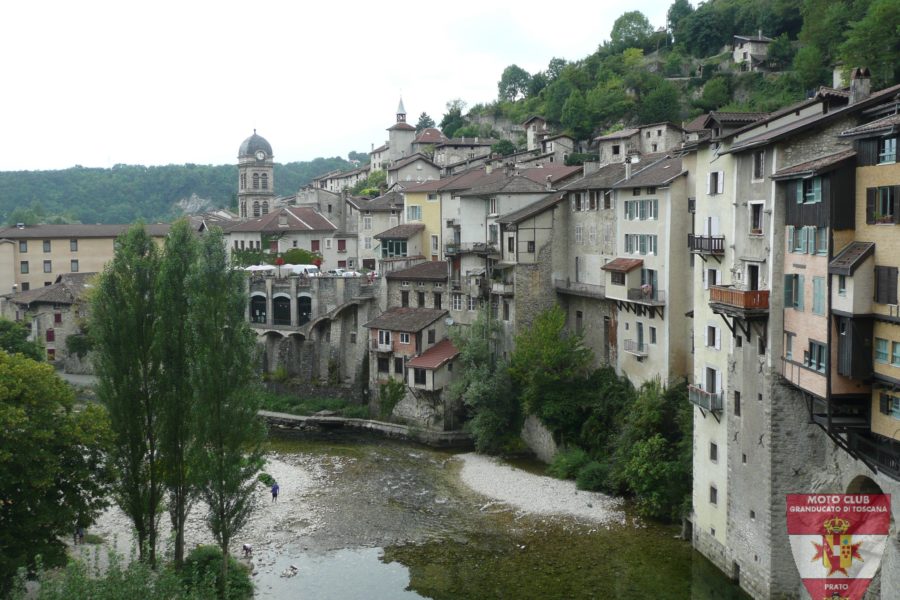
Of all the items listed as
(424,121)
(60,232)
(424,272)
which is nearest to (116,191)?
(424,121)

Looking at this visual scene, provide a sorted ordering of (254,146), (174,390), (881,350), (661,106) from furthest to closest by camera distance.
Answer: (254,146) → (661,106) → (174,390) → (881,350)

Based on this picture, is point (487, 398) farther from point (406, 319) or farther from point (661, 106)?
point (661, 106)

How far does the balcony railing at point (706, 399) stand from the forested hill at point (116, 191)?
134 metres

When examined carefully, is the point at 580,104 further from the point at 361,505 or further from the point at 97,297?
the point at 97,297

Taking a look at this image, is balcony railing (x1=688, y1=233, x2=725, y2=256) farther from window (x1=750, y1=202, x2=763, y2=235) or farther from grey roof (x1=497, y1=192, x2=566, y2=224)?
grey roof (x1=497, y1=192, x2=566, y2=224)

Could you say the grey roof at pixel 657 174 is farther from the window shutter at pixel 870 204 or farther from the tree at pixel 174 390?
the tree at pixel 174 390

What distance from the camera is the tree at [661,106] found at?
8900 centimetres

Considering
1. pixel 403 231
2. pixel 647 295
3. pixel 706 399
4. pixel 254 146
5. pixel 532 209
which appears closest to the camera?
pixel 706 399

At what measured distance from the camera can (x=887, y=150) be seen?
19688 millimetres

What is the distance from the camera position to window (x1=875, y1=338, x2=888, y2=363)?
19.9 m

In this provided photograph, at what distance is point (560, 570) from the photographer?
95.5ft

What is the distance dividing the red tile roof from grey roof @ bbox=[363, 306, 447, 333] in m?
1.38

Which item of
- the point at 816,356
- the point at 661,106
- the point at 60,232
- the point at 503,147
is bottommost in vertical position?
the point at 816,356

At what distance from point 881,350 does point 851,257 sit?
220 centimetres
